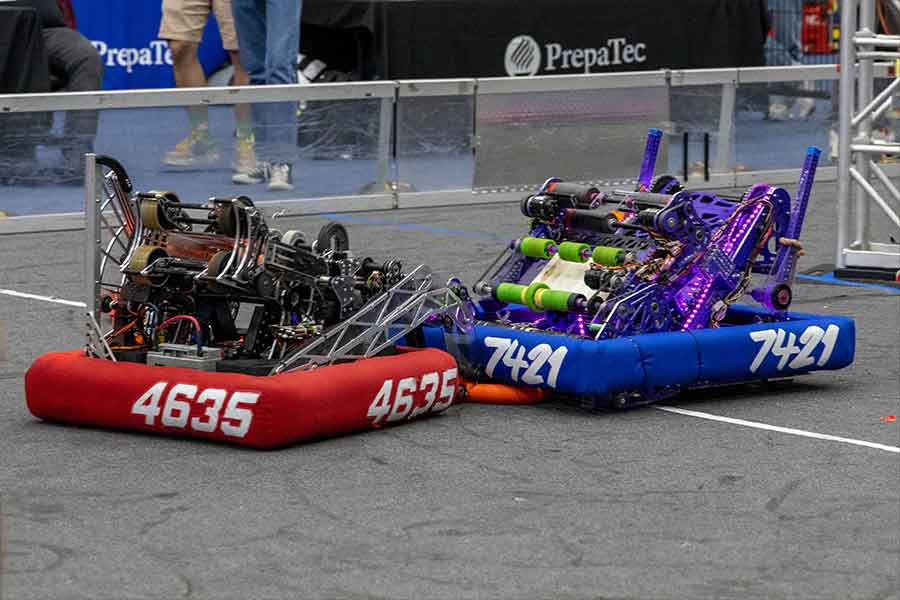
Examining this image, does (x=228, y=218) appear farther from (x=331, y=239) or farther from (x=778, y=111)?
(x=778, y=111)

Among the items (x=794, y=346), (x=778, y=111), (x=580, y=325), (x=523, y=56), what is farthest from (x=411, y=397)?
(x=523, y=56)

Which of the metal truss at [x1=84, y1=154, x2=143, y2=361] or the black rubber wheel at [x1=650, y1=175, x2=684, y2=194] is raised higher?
the black rubber wheel at [x1=650, y1=175, x2=684, y2=194]

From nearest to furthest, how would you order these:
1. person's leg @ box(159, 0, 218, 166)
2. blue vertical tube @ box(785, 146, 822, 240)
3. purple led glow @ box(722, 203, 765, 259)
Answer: purple led glow @ box(722, 203, 765, 259), blue vertical tube @ box(785, 146, 822, 240), person's leg @ box(159, 0, 218, 166)

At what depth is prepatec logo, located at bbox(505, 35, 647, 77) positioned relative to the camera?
18.1 metres

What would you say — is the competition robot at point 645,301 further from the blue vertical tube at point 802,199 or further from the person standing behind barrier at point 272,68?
the person standing behind barrier at point 272,68

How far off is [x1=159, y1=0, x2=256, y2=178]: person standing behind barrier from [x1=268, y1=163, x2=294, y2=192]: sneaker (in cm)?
19

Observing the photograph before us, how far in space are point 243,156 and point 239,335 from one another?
22.8 ft

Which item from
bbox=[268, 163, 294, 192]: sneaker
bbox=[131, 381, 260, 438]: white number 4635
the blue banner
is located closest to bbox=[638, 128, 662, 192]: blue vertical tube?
bbox=[131, 381, 260, 438]: white number 4635

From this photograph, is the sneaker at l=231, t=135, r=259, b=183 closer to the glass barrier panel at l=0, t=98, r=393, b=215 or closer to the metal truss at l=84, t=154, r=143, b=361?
the glass barrier panel at l=0, t=98, r=393, b=215

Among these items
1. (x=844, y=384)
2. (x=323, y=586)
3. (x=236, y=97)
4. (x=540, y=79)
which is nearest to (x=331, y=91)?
(x=236, y=97)

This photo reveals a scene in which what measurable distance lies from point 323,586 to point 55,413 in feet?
8.09

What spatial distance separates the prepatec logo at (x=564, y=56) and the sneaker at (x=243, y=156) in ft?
13.3

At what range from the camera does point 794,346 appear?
319 inches

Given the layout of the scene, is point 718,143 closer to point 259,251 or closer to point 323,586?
point 259,251
